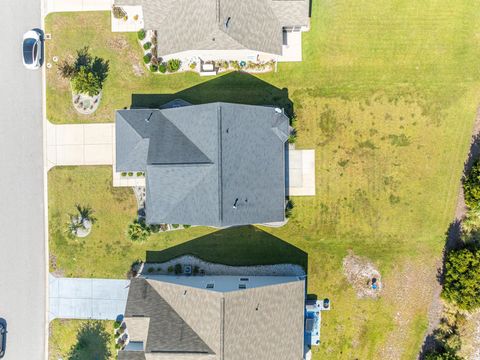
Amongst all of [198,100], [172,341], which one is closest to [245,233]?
[172,341]

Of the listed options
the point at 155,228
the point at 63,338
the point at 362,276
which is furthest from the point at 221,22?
the point at 63,338

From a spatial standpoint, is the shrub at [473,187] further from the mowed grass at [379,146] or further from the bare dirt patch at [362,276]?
the bare dirt patch at [362,276]

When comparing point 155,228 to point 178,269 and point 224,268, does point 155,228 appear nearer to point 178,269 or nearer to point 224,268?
point 178,269

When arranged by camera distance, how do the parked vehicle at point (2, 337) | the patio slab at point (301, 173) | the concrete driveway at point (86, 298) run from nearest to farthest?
1. the patio slab at point (301, 173)
2. the concrete driveway at point (86, 298)
3. the parked vehicle at point (2, 337)

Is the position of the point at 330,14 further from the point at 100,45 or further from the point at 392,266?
the point at 392,266

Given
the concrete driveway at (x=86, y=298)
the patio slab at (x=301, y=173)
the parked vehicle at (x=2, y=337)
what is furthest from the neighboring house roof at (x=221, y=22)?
the parked vehicle at (x=2, y=337)

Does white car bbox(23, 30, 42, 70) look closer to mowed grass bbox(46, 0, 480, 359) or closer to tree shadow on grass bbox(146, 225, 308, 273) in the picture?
mowed grass bbox(46, 0, 480, 359)
